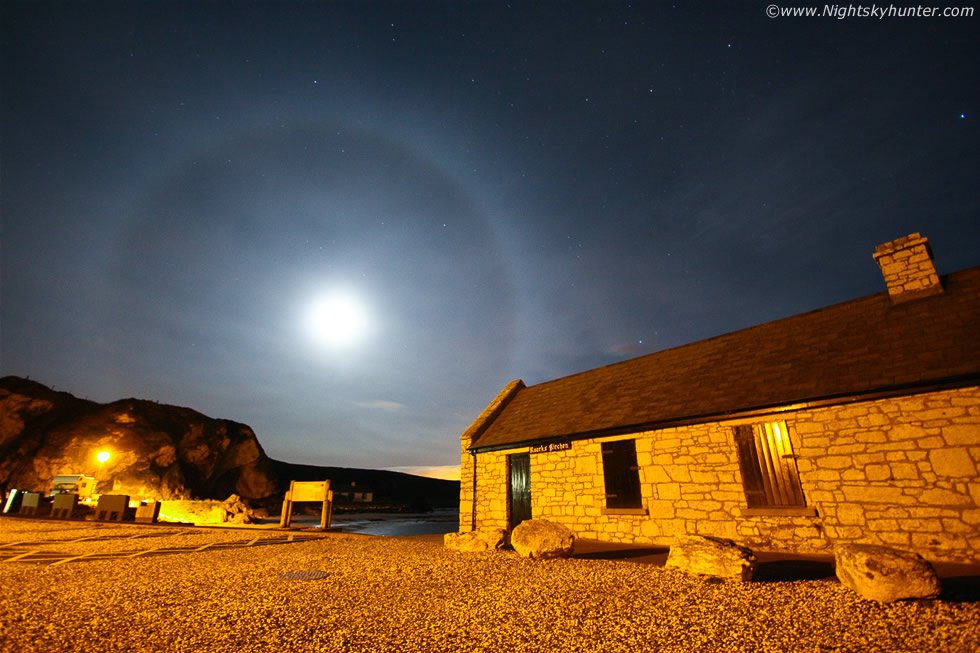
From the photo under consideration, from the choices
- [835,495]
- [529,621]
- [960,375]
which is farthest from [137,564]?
[960,375]

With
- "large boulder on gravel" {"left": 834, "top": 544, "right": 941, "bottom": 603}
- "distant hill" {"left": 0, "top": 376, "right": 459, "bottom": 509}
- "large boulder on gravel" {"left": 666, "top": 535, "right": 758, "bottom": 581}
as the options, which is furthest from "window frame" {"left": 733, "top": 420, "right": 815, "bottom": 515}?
"distant hill" {"left": 0, "top": 376, "right": 459, "bottom": 509}

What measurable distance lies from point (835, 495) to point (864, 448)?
1.12 m

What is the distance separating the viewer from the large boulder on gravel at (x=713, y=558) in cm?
635

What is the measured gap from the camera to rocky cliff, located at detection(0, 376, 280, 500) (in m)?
32.1

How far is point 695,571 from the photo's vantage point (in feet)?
22.3

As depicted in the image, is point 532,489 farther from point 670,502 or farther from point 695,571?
point 695,571

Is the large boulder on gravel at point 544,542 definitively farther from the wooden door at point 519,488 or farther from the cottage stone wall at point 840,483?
the wooden door at point 519,488

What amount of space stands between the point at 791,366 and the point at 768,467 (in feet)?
8.99

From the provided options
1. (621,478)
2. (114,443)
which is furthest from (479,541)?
(114,443)

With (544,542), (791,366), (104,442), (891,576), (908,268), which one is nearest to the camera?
(891,576)

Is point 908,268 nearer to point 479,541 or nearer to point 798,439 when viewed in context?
point 798,439

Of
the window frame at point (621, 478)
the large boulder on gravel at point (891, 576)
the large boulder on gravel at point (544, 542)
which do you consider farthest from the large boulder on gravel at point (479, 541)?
the large boulder on gravel at point (891, 576)

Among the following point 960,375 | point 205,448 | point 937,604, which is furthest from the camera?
point 205,448

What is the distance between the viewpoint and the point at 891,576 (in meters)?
4.92
